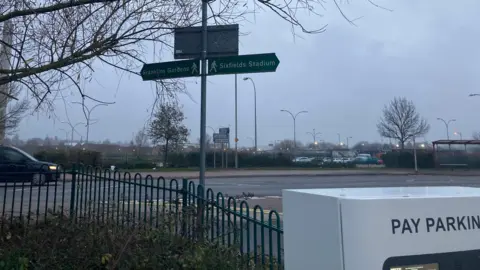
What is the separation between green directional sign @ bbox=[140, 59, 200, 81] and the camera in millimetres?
5457

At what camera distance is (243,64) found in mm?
5375

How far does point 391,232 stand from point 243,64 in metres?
4.07

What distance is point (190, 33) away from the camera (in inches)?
216

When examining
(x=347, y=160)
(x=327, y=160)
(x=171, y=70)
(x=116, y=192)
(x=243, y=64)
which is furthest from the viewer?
(x=347, y=160)

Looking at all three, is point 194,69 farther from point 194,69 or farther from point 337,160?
point 337,160

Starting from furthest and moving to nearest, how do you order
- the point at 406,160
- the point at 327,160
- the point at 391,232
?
1. the point at 327,160
2. the point at 406,160
3. the point at 391,232

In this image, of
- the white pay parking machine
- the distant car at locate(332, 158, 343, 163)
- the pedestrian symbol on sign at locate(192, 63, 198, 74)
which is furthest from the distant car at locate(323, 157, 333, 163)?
the white pay parking machine

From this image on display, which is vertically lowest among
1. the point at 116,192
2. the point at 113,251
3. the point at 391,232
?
the point at 113,251

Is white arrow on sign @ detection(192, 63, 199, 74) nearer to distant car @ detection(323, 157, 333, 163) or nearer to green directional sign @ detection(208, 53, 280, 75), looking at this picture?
green directional sign @ detection(208, 53, 280, 75)

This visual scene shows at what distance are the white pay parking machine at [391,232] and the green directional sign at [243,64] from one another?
3720 mm

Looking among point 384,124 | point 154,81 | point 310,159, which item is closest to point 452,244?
point 154,81

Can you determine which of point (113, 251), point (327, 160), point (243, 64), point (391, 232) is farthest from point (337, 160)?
point (391, 232)

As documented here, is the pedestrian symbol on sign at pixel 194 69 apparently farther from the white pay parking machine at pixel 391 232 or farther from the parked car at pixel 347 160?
the parked car at pixel 347 160

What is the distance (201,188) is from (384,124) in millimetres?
52420
